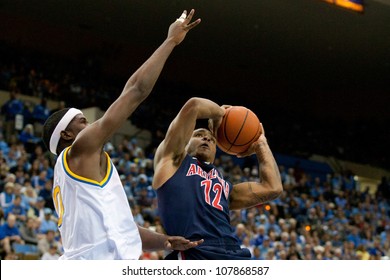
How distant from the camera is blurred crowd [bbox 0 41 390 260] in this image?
11648mm

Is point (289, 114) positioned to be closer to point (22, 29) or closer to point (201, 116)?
point (22, 29)

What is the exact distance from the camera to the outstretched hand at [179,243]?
4.22 metres

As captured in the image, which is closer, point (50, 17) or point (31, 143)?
point (31, 143)

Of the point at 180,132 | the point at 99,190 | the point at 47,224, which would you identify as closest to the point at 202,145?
the point at 180,132

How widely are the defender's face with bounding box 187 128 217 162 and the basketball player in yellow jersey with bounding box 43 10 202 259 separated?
1216 millimetres

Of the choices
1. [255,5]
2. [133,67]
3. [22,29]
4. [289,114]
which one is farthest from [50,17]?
[289,114]

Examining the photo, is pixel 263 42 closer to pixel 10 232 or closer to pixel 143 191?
pixel 143 191

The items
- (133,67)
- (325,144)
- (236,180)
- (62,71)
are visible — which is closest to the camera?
(236,180)

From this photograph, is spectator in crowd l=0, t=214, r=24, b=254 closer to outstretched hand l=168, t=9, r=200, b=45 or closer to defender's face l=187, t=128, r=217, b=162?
defender's face l=187, t=128, r=217, b=162

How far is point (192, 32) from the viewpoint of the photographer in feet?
68.5

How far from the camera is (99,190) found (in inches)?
150

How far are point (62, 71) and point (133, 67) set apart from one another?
140 inches
